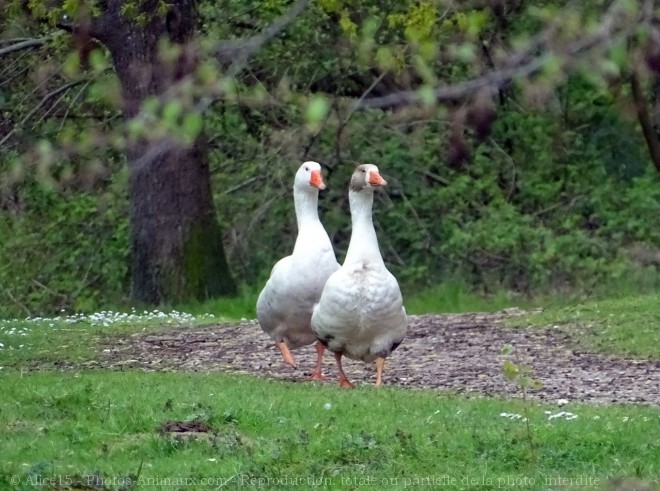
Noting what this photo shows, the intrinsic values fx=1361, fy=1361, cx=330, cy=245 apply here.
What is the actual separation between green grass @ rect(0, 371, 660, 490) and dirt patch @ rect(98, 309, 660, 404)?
1.01 meters

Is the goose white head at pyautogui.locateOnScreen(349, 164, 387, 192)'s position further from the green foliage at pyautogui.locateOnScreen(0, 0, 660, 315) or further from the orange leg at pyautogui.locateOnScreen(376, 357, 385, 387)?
the green foliage at pyautogui.locateOnScreen(0, 0, 660, 315)

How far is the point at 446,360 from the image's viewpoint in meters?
10.6

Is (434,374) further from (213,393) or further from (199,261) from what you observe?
(199,261)

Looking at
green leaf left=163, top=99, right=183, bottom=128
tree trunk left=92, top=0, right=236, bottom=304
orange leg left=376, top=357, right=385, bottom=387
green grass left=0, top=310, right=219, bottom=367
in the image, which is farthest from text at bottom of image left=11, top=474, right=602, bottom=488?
tree trunk left=92, top=0, right=236, bottom=304

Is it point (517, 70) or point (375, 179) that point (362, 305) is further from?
point (517, 70)

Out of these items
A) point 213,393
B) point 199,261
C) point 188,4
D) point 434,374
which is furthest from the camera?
point 199,261

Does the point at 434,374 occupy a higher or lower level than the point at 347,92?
lower

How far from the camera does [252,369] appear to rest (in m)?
10.3

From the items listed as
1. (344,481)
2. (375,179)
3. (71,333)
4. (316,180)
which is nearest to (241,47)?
(344,481)

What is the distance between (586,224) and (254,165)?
14.8ft

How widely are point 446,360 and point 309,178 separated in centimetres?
184

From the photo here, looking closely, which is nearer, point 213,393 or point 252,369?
point 213,393

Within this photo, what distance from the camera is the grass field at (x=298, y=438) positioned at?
618cm

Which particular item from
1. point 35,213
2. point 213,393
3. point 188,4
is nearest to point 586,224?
point 35,213
